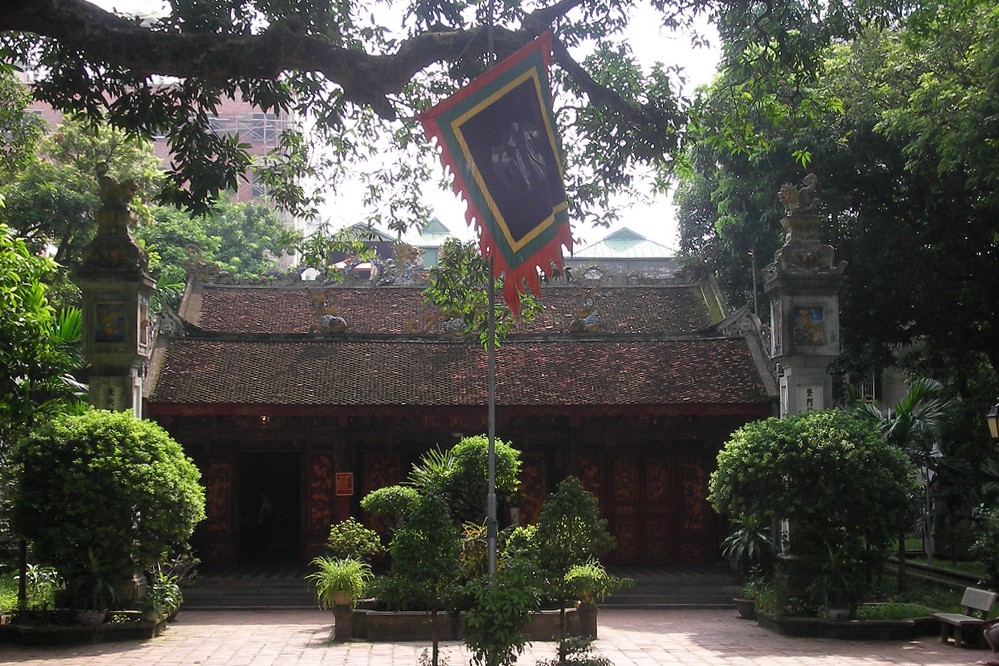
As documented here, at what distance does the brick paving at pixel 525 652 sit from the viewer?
34.5 feet

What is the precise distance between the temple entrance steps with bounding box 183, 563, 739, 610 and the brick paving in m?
2.09

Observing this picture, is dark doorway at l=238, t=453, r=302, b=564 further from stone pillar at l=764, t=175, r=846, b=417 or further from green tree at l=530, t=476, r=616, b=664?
green tree at l=530, t=476, r=616, b=664

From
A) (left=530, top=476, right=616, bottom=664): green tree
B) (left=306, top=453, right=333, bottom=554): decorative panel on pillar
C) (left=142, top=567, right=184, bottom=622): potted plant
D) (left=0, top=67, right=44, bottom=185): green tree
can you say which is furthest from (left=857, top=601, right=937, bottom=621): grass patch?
(left=0, top=67, right=44, bottom=185): green tree

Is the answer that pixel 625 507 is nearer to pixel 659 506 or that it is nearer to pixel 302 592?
pixel 659 506

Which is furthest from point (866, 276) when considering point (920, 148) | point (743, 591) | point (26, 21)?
point (26, 21)

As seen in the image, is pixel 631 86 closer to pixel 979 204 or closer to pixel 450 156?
pixel 450 156

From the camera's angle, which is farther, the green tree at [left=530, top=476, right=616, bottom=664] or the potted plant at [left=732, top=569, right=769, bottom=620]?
the potted plant at [left=732, top=569, right=769, bottom=620]

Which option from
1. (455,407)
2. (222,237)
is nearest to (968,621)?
(455,407)

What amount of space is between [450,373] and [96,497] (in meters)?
7.95

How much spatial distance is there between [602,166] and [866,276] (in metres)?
10.6

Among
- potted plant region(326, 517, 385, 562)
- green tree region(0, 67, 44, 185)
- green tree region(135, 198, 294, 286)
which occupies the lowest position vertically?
potted plant region(326, 517, 385, 562)

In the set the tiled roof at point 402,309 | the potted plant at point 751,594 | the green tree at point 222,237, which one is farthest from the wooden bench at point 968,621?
the green tree at point 222,237

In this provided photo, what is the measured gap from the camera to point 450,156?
337 inches

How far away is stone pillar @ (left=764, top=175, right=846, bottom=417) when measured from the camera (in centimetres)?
1465
